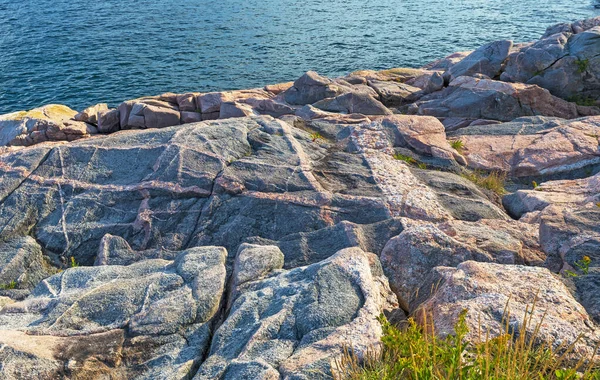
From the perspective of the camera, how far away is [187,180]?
13148mm

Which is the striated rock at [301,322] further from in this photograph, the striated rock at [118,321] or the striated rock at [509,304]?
the striated rock at [509,304]

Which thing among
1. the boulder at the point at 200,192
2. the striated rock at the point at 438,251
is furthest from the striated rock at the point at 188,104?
the striated rock at the point at 438,251

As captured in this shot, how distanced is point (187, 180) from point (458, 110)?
14.2 metres

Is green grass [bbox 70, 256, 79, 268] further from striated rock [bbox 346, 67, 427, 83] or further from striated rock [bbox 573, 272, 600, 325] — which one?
striated rock [bbox 346, 67, 427, 83]

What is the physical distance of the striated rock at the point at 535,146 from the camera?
15523 millimetres

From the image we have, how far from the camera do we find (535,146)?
16.4m

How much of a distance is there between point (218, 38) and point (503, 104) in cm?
3004

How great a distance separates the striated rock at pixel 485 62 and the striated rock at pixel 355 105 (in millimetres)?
6291

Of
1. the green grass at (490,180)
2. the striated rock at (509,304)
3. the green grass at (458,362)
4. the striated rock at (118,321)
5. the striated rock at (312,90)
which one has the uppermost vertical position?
the green grass at (458,362)

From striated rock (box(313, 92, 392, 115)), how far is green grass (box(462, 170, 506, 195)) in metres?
9.66

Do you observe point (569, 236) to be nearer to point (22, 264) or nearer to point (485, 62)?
point (22, 264)

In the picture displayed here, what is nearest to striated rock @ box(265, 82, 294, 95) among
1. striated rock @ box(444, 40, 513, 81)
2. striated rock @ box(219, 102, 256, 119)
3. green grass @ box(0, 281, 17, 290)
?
striated rock @ box(219, 102, 256, 119)

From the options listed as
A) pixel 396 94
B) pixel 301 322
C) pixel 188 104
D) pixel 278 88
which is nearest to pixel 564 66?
pixel 396 94

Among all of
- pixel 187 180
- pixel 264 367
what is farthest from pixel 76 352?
pixel 187 180
